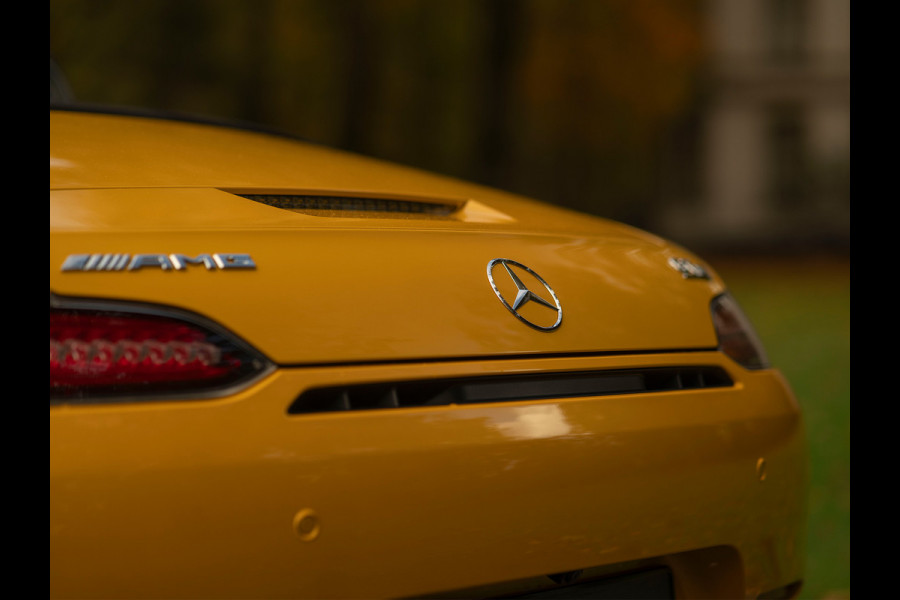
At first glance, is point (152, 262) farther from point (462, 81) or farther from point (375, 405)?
point (462, 81)

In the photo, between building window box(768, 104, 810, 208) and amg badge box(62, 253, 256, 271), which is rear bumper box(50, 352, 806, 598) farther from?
building window box(768, 104, 810, 208)

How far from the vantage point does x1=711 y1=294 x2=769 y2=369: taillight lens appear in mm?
1782

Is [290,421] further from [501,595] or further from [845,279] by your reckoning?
[845,279]

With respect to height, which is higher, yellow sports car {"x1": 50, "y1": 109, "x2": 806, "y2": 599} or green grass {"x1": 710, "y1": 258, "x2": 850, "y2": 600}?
yellow sports car {"x1": 50, "y1": 109, "x2": 806, "y2": 599}

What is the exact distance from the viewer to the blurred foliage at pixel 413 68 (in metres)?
11.5

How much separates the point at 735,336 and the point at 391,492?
0.90 metres

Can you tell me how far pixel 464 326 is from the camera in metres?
1.43

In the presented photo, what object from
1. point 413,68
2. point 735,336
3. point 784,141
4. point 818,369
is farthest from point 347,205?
point 784,141

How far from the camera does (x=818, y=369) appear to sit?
6.07m

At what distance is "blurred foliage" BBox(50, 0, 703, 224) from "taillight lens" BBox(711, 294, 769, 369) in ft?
28.0

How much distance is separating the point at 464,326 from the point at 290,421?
0.34 m

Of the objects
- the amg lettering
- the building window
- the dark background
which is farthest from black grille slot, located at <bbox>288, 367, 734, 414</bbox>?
the building window

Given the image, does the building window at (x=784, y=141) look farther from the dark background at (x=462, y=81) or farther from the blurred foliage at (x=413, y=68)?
the blurred foliage at (x=413, y=68)

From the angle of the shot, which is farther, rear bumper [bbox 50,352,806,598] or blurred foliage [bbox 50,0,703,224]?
blurred foliage [bbox 50,0,703,224]
